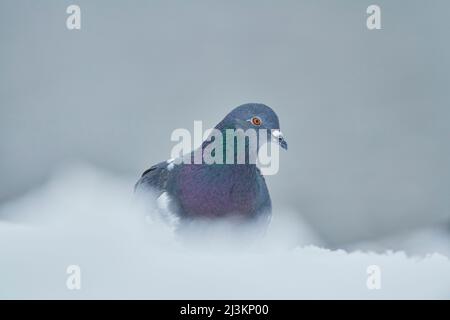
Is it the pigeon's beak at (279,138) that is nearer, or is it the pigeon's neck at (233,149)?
the pigeon's beak at (279,138)

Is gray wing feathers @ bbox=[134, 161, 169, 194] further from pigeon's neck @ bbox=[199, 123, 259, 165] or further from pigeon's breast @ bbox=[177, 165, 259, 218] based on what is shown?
pigeon's neck @ bbox=[199, 123, 259, 165]

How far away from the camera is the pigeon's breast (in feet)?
8.89

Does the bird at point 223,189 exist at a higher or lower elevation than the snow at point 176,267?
higher

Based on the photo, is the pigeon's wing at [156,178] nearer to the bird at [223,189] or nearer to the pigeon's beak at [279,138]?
the bird at [223,189]

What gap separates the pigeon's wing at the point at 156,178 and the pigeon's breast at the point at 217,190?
11 cm

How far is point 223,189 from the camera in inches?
108

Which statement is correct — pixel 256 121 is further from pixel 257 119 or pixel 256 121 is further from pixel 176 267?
pixel 176 267

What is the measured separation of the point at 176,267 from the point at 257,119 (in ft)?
2.52

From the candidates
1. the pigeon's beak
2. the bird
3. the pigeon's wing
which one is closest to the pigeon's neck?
the bird

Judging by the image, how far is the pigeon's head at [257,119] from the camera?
2.76 meters

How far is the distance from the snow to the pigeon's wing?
0.11 metres

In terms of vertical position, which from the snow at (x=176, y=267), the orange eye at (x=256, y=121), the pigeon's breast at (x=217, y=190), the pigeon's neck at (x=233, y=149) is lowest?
the snow at (x=176, y=267)

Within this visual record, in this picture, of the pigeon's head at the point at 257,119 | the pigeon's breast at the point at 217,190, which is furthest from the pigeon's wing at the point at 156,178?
the pigeon's head at the point at 257,119
